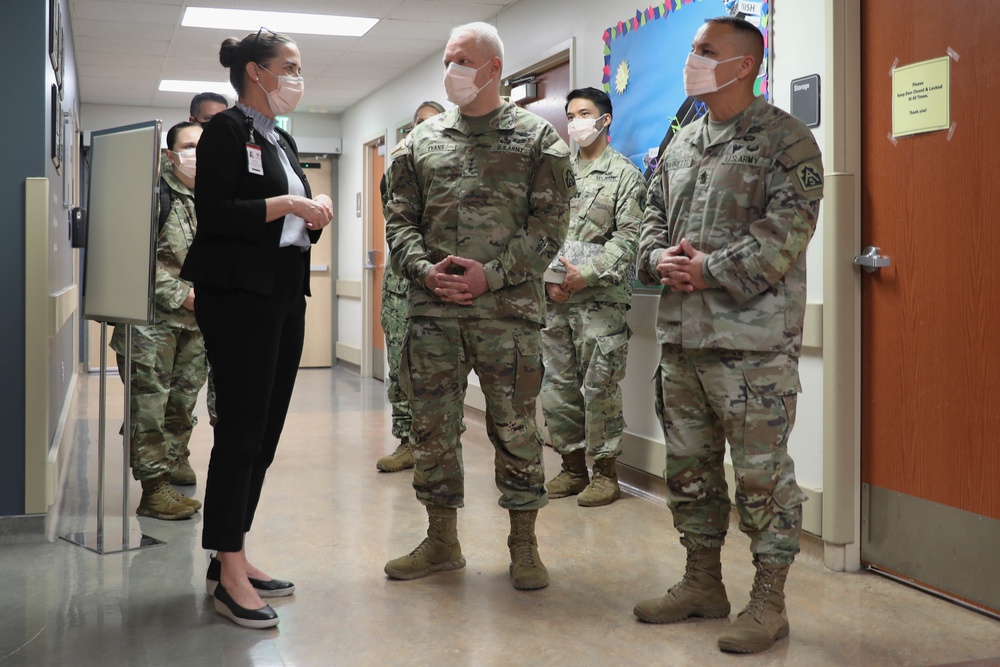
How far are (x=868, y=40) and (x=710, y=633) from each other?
74.3 inches

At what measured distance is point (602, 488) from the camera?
3965 millimetres

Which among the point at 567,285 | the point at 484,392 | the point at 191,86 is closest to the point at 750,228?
the point at 484,392

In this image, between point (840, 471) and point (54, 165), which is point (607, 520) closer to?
point (840, 471)

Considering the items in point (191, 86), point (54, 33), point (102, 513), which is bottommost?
point (102, 513)

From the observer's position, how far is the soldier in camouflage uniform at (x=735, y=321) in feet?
7.66

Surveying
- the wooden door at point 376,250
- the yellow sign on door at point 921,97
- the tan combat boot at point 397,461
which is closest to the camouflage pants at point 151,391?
the tan combat boot at point 397,461

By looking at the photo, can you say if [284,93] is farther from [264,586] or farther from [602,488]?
[602,488]

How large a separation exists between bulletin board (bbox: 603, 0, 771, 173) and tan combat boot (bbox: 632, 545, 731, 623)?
70.3 inches

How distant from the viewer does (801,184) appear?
2312 millimetres

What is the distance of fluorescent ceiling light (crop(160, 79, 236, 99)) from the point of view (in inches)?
332

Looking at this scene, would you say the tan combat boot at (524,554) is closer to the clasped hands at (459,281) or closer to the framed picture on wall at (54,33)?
the clasped hands at (459,281)

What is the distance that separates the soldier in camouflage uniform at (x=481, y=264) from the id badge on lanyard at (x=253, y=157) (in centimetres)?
50

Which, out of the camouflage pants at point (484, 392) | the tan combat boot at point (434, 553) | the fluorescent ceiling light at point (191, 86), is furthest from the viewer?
the fluorescent ceiling light at point (191, 86)

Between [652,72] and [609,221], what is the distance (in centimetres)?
71
